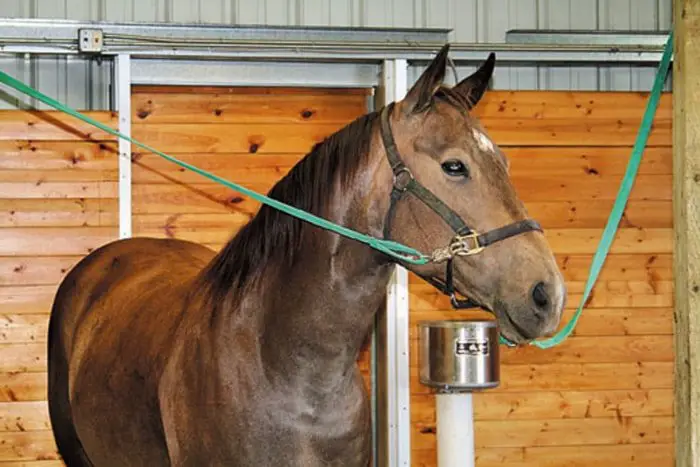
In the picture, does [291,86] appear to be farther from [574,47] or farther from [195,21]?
[574,47]

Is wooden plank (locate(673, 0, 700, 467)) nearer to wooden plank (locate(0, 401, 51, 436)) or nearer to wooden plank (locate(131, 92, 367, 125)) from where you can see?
wooden plank (locate(131, 92, 367, 125))

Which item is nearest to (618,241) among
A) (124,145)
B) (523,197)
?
(523,197)

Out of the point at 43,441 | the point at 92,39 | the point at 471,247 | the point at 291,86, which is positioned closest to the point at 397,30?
the point at 291,86

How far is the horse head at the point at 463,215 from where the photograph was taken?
2.22 metres

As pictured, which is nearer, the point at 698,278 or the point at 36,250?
the point at 698,278

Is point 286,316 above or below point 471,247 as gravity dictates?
below

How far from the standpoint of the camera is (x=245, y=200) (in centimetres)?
497

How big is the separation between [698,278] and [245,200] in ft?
9.83

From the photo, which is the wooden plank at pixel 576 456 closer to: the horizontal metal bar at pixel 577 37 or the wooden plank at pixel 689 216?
the horizontal metal bar at pixel 577 37

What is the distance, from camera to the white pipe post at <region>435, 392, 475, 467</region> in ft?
13.1

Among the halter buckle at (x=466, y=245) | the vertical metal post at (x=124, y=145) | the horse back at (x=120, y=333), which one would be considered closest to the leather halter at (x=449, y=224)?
the halter buckle at (x=466, y=245)

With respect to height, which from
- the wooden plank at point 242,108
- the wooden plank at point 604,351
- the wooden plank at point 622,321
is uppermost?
the wooden plank at point 242,108

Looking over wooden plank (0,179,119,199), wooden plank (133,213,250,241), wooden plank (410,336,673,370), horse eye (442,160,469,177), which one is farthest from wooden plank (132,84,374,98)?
horse eye (442,160,469,177)

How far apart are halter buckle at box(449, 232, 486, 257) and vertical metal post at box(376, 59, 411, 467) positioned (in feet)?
8.34
